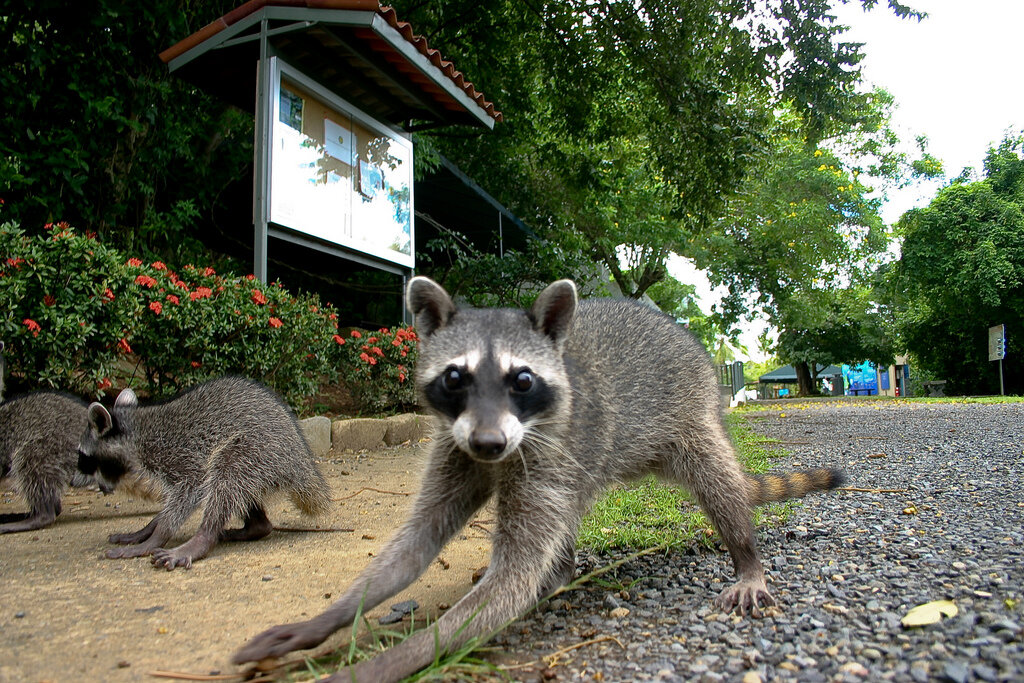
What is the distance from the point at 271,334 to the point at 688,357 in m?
3.69

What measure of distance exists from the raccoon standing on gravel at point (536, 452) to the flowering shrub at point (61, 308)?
→ 2.86 m

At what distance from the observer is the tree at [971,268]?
21328mm

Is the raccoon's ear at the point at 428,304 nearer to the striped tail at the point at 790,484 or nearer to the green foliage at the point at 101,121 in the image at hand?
the striped tail at the point at 790,484

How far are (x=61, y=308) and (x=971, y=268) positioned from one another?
78.7 feet

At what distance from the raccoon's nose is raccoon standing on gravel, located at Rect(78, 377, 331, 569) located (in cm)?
188

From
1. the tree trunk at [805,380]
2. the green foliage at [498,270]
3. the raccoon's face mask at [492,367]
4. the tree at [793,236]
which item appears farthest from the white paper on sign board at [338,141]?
the tree trunk at [805,380]

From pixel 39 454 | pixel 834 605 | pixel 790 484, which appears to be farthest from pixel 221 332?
pixel 834 605

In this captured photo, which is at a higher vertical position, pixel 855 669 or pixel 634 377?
pixel 634 377

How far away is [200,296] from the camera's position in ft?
17.4

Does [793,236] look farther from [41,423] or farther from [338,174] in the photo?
[41,423]

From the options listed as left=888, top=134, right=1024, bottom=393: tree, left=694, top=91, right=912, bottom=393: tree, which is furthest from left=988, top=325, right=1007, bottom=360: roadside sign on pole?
left=694, top=91, right=912, bottom=393: tree

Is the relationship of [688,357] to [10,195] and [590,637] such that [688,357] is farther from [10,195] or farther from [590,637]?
[10,195]

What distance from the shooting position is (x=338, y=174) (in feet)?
24.8

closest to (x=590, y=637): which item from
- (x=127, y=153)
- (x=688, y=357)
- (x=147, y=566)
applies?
(x=688, y=357)
